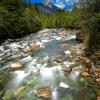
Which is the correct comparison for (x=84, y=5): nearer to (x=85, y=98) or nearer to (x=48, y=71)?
(x=48, y=71)

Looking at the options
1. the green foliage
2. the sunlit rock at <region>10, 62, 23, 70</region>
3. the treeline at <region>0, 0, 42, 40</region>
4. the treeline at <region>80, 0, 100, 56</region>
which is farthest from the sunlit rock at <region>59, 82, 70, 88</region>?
the treeline at <region>0, 0, 42, 40</region>

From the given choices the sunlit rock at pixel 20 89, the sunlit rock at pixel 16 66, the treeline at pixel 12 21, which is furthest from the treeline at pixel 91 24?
the treeline at pixel 12 21

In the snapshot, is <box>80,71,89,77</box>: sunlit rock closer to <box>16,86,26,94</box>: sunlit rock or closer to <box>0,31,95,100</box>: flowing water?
<box>0,31,95,100</box>: flowing water

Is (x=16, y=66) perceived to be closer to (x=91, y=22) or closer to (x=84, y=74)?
(x=84, y=74)

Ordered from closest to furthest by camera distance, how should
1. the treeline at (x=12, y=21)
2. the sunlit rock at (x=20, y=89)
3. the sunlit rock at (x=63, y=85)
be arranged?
the sunlit rock at (x=20, y=89)
the sunlit rock at (x=63, y=85)
the treeline at (x=12, y=21)

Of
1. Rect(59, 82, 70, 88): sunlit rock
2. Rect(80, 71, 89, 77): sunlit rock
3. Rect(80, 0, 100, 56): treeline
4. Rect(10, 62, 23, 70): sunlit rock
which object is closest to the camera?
Rect(59, 82, 70, 88): sunlit rock

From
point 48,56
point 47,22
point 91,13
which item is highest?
point 91,13

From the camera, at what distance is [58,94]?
23.9 ft

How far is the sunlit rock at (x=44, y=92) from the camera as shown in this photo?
7176 millimetres

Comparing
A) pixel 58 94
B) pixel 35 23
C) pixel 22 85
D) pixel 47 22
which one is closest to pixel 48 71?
pixel 22 85

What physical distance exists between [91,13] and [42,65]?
3.93 m

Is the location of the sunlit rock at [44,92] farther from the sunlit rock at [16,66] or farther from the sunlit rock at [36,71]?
the sunlit rock at [16,66]

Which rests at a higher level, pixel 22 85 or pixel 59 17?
pixel 22 85

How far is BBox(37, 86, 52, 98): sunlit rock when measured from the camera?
7.18 metres
